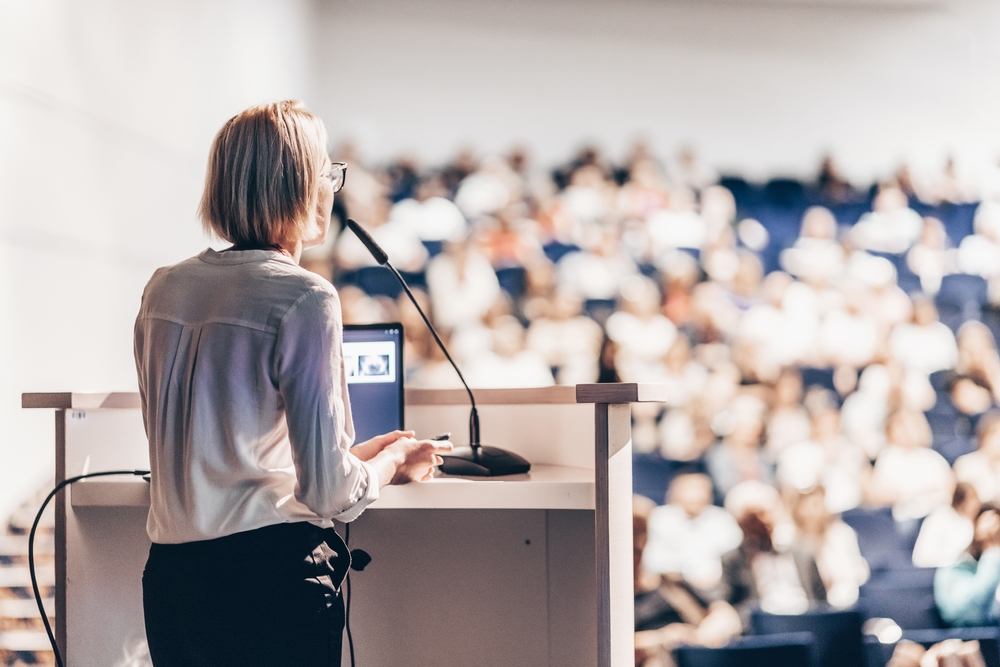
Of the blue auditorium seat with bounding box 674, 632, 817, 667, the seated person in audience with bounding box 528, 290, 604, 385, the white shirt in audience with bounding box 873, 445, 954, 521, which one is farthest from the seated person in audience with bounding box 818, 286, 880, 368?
the blue auditorium seat with bounding box 674, 632, 817, 667

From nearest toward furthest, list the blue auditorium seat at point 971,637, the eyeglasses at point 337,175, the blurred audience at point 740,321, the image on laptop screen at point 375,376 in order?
the eyeglasses at point 337,175
the image on laptop screen at point 375,376
the blue auditorium seat at point 971,637
the blurred audience at point 740,321

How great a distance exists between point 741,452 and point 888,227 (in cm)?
99

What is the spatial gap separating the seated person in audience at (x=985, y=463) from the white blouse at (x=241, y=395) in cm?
268

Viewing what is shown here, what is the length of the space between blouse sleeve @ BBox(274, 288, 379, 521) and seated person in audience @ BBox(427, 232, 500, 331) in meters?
2.03

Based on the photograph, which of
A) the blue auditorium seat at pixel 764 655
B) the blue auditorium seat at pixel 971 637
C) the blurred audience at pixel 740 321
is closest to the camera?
the blue auditorium seat at pixel 764 655

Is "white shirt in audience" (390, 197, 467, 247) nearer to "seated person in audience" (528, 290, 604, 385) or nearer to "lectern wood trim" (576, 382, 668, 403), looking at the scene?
"seated person in audience" (528, 290, 604, 385)

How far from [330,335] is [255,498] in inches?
7.3

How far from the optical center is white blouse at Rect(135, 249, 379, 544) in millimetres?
813

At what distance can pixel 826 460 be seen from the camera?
2824mm

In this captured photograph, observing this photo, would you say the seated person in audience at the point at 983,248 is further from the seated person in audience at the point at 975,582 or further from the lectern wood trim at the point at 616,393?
the lectern wood trim at the point at 616,393

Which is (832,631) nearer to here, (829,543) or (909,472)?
(829,543)

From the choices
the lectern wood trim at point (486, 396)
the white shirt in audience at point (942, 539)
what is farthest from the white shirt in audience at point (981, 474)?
the lectern wood trim at point (486, 396)

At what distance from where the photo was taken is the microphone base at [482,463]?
3.97 ft

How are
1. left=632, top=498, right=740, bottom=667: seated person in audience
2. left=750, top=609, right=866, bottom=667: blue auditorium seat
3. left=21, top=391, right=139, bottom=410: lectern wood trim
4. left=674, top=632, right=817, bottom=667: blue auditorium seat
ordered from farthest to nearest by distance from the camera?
left=632, top=498, right=740, bottom=667: seated person in audience < left=750, top=609, right=866, bottom=667: blue auditorium seat < left=674, top=632, right=817, bottom=667: blue auditorium seat < left=21, top=391, right=139, bottom=410: lectern wood trim
